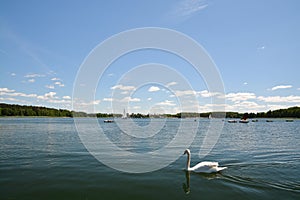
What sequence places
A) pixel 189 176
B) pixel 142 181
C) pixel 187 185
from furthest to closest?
pixel 189 176
pixel 142 181
pixel 187 185

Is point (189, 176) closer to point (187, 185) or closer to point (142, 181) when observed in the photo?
point (187, 185)

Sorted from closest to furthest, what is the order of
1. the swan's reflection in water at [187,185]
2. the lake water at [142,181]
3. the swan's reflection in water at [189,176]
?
the lake water at [142,181]
the swan's reflection in water at [187,185]
the swan's reflection in water at [189,176]

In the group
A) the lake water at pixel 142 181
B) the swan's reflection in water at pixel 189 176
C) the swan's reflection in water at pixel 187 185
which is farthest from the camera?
the swan's reflection in water at pixel 189 176

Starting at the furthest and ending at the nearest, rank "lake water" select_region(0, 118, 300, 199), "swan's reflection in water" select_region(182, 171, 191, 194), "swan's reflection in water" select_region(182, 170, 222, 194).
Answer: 1. "swan's reflection in water" select_region(182, 170, 222, 194)
2. "swan's reflection in water" select_region(182, 171, 191, 194)
3. "lake water" select_region(0, 118, 300, 199)

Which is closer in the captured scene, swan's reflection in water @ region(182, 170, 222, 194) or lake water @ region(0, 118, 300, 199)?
lake water @ region(0, 118, 300, 199)

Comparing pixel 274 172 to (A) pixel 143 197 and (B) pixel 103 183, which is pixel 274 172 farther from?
(B) pixel 103 183

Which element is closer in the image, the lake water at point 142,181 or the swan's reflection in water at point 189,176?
the lake water at point 142,181

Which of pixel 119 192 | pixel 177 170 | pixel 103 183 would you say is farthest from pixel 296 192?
pixel 103 183

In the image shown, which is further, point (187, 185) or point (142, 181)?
point (142, 181)

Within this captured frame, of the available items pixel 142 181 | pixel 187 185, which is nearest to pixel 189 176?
pixel 187 185

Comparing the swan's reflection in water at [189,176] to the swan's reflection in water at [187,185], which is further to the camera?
the swan's reflection in water at [189,176]

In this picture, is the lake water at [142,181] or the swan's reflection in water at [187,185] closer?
the lake water at [142,181]

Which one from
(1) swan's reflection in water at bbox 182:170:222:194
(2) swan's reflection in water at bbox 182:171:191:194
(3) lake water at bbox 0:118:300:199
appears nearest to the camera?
(3) lake water at bbox 0:118:300:199

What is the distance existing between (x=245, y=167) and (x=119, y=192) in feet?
29.6
